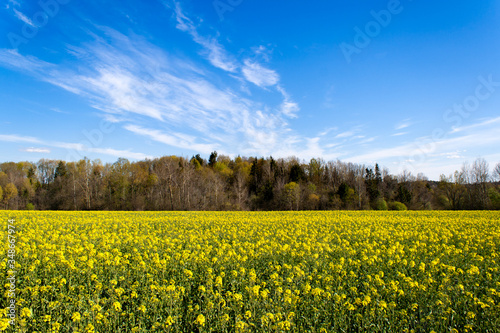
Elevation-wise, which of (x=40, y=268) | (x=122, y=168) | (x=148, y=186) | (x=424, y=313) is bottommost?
(x=424, y=313)

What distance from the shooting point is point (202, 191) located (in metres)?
62.0

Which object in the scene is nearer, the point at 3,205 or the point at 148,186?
the point at 3,205

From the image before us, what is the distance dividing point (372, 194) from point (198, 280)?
67.1 m

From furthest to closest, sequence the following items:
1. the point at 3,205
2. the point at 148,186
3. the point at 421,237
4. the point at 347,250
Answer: the point at 148,186
the point at 3,205
the point at 421,237
the point at 347,250

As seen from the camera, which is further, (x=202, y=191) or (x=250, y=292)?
(x=202, y=191)

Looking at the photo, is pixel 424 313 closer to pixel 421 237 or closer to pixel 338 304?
pixel 338 304

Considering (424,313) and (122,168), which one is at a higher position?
(122,168)

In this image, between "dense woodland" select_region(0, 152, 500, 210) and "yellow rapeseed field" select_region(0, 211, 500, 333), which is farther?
"dense woodland" select_region(0, 152, 500, 210)

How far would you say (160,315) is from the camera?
538cm

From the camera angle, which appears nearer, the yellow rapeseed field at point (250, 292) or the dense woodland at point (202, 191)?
the yellow rapeseed field at point (250, 292)

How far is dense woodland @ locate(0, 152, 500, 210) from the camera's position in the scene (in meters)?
55.5

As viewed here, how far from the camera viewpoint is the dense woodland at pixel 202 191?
55453 millimetres

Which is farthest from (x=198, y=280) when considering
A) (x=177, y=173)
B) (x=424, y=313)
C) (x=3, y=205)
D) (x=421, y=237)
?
(x=3, y=205)

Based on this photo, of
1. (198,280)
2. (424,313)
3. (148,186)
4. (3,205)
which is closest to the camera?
(424,313)
